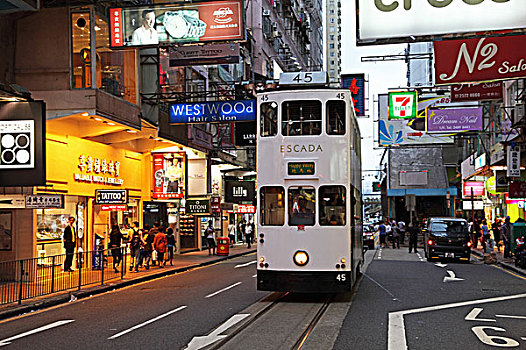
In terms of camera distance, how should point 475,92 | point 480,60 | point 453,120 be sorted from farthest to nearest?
1. point 453,120
2. point 475,92
3. point 480,60

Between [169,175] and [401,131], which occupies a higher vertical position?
[401,131]

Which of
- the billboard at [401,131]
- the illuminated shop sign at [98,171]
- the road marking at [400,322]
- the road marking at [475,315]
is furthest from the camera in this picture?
the billboard at [401,131]

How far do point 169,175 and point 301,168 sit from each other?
19647 millimetres

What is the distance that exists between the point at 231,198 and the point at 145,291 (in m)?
28.1

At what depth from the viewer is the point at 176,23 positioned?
66.8 feet

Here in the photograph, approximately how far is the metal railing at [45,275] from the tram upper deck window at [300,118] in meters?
7.36

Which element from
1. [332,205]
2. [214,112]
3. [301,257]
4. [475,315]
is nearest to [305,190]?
[332,205]

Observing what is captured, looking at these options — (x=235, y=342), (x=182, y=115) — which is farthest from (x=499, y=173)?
(x=235, y=342)

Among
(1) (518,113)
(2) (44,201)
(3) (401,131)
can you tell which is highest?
(3) (401,131)

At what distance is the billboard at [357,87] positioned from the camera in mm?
39812

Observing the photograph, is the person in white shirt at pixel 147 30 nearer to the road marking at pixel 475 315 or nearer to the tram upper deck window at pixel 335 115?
the tram upper deck window at pixel 335 115

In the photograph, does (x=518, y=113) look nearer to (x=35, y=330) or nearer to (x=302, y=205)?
(x=302, y=205)

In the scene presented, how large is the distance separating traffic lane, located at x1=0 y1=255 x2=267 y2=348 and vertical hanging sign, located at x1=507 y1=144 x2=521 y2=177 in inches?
523

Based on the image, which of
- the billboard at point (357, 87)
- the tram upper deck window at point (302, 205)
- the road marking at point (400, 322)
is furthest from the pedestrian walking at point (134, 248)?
the billboard at point (357, 87)
